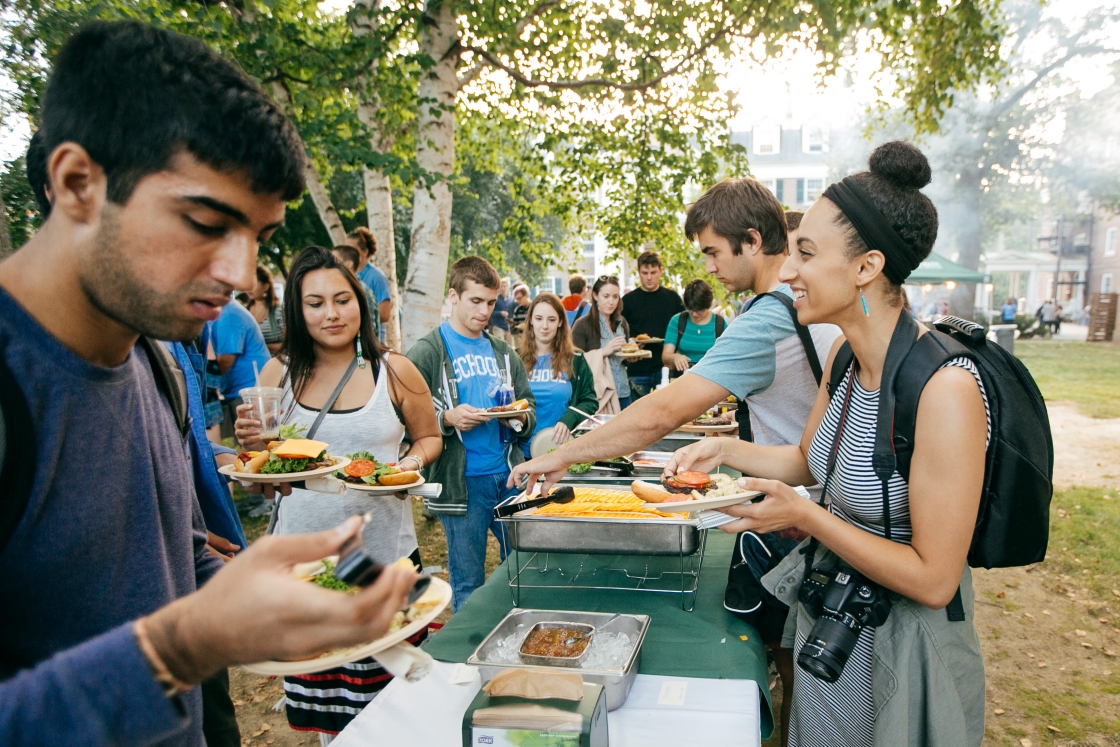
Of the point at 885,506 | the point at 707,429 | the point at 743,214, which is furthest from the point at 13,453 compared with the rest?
the point at 707,429

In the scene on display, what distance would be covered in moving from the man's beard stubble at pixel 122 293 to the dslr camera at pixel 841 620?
1633 millimetres

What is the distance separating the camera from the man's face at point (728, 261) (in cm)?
266

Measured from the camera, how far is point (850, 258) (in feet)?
5.93

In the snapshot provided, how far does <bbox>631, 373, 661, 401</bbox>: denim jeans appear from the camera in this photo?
24.6 ft

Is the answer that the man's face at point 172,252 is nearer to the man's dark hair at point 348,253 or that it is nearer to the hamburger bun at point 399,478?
the hamburger bun at point 399,478

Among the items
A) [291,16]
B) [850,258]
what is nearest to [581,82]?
[291,16]

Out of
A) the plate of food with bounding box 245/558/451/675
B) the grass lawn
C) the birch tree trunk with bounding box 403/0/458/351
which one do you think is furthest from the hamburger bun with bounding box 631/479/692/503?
the grass lawn

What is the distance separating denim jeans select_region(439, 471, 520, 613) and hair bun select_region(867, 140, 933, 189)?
2.35 meters

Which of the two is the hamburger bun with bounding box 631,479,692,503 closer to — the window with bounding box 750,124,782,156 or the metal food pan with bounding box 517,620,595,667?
the metal food pan with bounding box 517,620,595,667

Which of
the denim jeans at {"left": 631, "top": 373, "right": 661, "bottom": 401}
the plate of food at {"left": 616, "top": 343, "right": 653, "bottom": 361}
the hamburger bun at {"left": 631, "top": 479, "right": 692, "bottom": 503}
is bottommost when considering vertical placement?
the denim jeans at {"left": 631, "top": 373, "right": 661, "bottom": 401}

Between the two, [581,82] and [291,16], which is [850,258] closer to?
[581,82]

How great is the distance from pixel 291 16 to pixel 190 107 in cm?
791

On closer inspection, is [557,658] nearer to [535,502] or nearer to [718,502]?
[718,502]

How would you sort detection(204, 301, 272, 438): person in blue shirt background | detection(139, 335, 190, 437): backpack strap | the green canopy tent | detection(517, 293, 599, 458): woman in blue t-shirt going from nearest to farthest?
detection(139, 335, 190, 437): backpack strap → detection(517, 293, 599, 458): woman in blue t-shirt → detection(204, 301, 272, 438): person in blue shirt background → the green canopy tent
